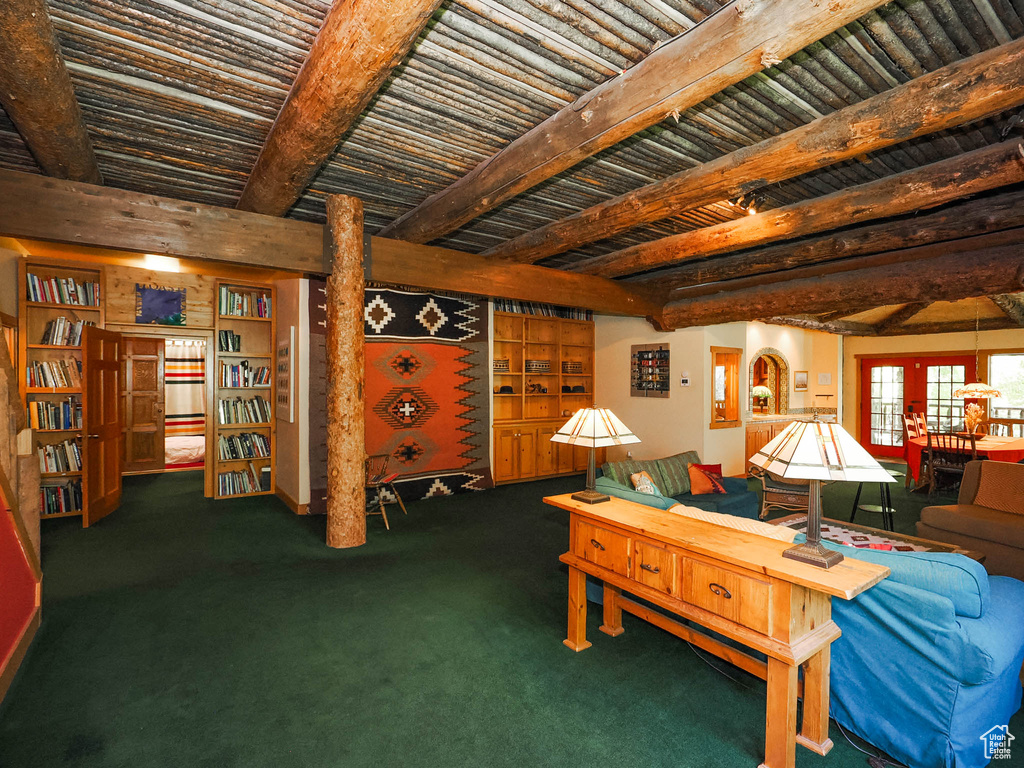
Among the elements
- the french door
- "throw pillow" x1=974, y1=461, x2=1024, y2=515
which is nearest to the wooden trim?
"throw pillow" x1=974, y1=461, x2=1024, y2=515

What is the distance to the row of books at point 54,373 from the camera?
506 centimetres

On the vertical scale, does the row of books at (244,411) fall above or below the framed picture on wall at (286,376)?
below

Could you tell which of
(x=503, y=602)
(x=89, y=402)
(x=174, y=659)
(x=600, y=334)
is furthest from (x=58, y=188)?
(x=600, y=334)

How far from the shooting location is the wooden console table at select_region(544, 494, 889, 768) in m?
1.79

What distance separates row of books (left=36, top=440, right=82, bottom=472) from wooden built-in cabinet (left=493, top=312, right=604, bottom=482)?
4.59 metres

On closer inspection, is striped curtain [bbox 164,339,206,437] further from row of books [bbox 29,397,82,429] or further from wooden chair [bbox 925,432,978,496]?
wooden chair [bbox 925,432,978,496]

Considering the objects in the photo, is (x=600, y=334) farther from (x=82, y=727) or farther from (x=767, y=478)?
(x=82, y=727)

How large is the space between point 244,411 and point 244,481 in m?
0.86

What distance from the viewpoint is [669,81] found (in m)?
2.15

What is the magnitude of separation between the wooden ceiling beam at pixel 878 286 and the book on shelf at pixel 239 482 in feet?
18.9

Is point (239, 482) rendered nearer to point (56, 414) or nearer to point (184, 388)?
point (56, 414)

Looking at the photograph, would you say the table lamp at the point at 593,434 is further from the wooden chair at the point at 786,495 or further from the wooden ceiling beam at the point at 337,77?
the wooden chair at the point at 786,495

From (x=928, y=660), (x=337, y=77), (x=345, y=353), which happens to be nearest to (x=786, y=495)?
(x=928, y=660)

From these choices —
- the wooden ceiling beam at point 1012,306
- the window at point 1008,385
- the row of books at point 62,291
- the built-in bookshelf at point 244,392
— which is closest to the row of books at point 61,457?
the built-in bookshelf at point 244,392
